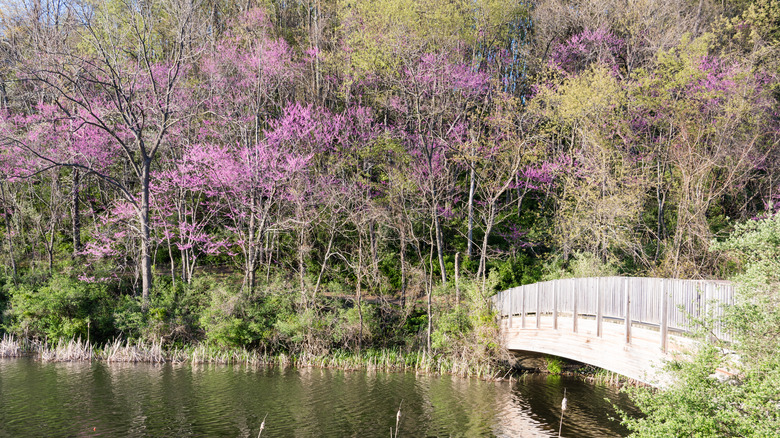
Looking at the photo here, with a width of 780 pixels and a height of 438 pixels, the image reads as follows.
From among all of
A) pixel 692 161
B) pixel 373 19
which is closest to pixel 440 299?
pixel 692 161

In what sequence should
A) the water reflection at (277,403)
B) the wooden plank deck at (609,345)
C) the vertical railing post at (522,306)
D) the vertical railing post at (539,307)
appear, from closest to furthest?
the wooden plank deck at (609,345), the water reflection at (277,403), the vertical railing post at (539,307), the vertical railing post at (522,306)

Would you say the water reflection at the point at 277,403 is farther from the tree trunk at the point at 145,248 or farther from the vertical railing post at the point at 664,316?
the tree trunk at the point at 145,248

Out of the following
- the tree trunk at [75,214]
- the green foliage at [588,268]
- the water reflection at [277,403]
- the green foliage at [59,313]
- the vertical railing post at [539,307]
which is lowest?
the water reflection at [277,403]

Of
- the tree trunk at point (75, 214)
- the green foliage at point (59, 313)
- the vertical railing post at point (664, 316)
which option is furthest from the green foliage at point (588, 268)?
the tree trunk at point (75, 214)

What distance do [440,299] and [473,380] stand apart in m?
3.56

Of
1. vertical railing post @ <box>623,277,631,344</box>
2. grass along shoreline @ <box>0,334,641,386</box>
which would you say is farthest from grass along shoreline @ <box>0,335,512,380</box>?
vertical railing post @ <box>623,277,631,344</box>

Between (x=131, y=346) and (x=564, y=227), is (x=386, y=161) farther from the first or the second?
(x=131, y=346)

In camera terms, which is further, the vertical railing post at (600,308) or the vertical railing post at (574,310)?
the vertical railing post at (574,310)

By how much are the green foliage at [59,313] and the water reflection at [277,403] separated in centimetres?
235

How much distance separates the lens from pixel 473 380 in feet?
57.3

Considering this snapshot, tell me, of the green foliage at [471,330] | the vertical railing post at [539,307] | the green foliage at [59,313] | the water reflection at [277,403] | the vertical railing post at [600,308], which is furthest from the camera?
the green foliage at [59,313]

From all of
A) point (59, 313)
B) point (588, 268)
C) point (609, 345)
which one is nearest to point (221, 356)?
point (59, 313)

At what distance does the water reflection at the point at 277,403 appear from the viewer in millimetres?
12008

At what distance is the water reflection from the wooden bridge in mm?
1701
